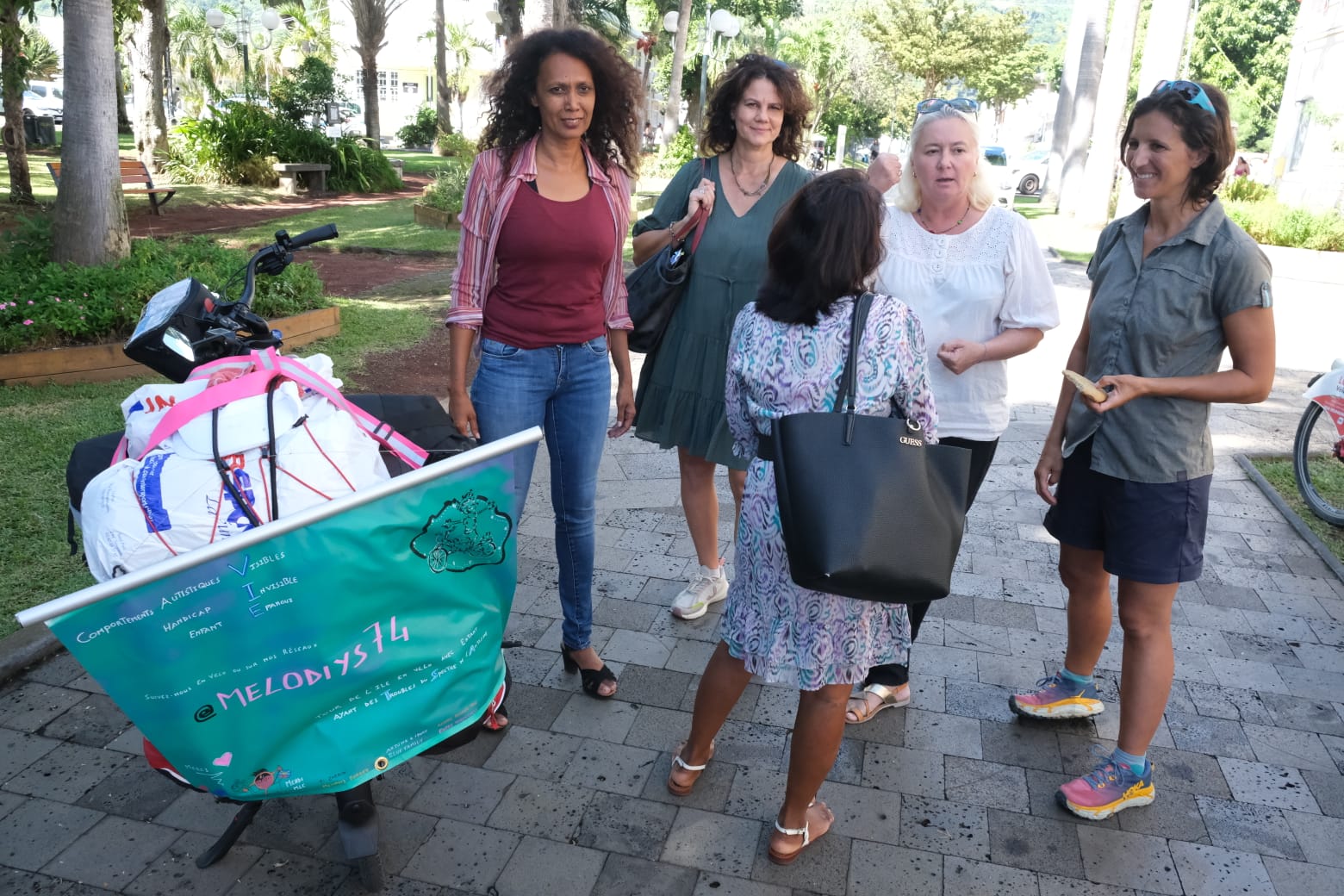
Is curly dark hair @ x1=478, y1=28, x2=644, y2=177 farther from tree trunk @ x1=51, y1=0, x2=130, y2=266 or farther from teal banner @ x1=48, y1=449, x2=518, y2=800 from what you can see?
tree trunk @ x1=51, y1=0, x2=130, y2=266

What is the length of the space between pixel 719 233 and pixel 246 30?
35043 millimetres

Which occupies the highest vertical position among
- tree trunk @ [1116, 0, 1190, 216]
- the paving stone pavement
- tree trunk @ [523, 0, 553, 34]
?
tree trunk @ [1116, 0, 1190, 216]

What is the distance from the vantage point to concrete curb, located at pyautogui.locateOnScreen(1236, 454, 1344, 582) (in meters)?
4.56

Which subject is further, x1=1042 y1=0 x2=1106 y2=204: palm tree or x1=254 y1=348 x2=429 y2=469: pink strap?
x1=1042 y1=0 x2=1106 y2=204: palm tree

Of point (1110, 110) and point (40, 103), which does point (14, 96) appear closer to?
point (1110, 110)

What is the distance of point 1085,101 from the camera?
22.6 m

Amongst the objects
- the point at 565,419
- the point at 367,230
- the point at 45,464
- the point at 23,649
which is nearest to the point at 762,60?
the point at 565,419

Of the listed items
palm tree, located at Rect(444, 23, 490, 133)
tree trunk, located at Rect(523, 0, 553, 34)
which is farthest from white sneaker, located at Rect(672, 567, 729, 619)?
palm tree, located at Rect(444, 23, 490, 133)

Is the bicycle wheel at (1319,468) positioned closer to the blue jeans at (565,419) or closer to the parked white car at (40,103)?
the blue jeans at (565,419)

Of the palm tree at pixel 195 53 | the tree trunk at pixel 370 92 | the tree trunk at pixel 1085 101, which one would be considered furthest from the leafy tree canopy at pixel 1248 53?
the palm tree at pixel 195 53

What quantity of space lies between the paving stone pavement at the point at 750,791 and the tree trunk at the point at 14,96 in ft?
42.0

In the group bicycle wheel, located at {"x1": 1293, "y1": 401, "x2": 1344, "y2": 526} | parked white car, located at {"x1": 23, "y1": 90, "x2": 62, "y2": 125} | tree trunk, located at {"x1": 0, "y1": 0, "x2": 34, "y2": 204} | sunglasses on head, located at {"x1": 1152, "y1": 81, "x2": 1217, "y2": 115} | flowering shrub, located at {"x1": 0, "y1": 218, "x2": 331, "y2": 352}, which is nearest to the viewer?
sunglasses on head, located at {"x1": 1152, "y1": 81, "x2": 1217, "y2": 115}

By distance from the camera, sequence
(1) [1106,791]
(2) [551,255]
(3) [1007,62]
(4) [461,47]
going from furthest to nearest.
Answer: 1. (4) [461,47]
2. (3) [1007,62]
3. (2) [551,255]
4. (1) [1106,791]

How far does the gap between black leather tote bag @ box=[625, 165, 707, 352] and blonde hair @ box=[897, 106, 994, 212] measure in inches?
27.8
